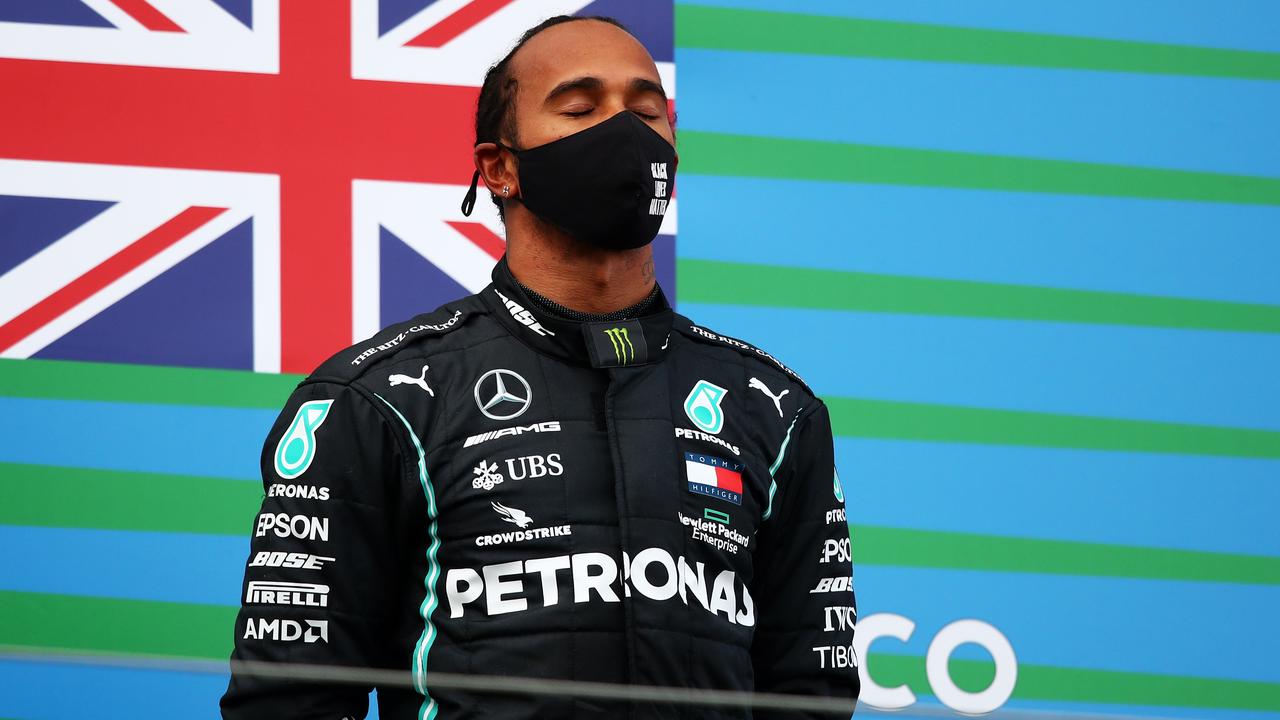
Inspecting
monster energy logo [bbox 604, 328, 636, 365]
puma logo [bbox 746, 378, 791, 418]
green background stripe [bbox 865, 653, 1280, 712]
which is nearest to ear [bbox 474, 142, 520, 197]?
monster energy logo [bbox 604, 328, 636, 365]

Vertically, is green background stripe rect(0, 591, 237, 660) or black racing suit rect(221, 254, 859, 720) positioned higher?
green background stripe rect(0, 591, 237, 660)

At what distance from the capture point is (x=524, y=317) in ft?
4.34

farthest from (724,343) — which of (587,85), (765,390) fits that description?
(587,85)

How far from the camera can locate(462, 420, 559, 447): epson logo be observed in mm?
1241

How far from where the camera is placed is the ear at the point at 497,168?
1.36m

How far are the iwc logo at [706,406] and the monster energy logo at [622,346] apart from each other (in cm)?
7

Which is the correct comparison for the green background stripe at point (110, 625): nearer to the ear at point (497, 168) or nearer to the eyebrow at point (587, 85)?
the ear at point (497, 168)

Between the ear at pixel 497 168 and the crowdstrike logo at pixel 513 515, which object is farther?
the ear at pixel 497 168

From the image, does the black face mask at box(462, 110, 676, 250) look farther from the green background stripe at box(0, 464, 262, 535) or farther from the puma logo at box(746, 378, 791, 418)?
the green background stripe at box(0, 464, 262, 535)

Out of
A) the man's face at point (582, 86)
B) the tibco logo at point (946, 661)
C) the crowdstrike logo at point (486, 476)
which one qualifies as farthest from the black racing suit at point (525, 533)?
the tibco logo at point (946, 661)

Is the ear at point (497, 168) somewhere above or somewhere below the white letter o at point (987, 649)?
above

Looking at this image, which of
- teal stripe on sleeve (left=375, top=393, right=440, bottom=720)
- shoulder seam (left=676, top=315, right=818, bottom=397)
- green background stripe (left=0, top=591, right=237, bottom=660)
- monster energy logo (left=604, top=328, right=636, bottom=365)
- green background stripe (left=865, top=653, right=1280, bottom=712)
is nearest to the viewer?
teal stripe on sleeve (left=375, top=393, right=440, bottom=720)

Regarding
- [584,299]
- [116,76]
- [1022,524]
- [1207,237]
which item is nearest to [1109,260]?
[1207,237]

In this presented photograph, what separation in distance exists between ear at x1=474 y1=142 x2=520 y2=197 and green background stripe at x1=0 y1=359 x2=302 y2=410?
1.86ft
